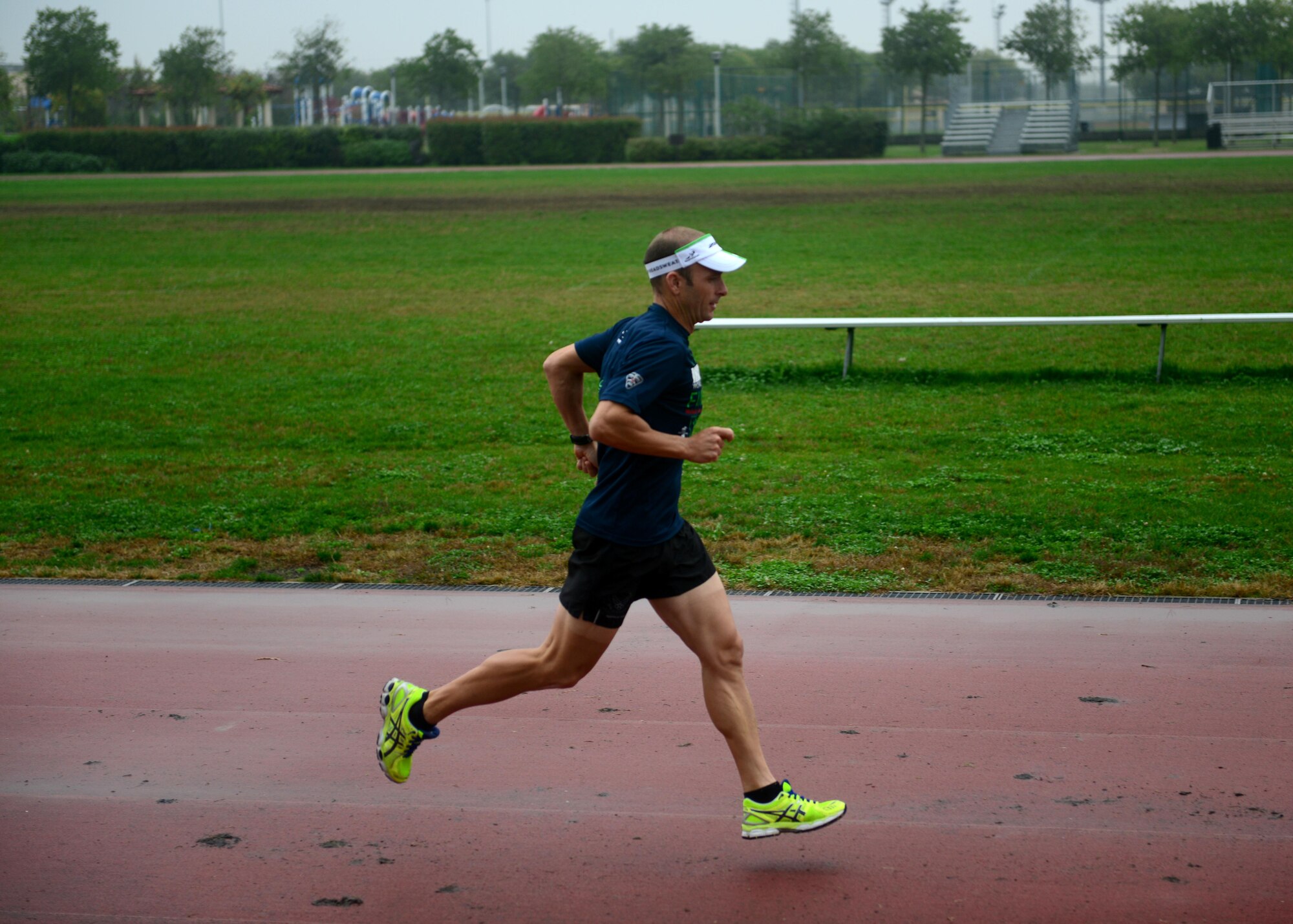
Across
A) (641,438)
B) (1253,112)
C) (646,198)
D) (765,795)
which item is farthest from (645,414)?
(1253,112)

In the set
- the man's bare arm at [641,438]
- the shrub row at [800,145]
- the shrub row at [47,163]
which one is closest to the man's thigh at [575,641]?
the man's bare arm at [641,438]

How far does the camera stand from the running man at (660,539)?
387 cm

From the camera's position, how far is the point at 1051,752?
15.4ft

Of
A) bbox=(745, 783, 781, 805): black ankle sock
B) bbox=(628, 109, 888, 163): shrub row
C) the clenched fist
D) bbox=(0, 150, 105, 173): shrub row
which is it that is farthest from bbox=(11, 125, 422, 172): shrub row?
bbox=(745, 783, 781, 805): black ankle sock

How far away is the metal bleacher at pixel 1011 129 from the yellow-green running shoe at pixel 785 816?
58.2 m

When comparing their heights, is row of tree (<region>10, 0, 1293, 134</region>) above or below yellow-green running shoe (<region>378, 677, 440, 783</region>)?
above

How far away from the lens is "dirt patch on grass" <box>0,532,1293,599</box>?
6.88 metres

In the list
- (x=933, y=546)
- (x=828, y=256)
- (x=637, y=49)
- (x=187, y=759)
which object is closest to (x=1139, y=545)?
(x=933, y=546)

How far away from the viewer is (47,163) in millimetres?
60094

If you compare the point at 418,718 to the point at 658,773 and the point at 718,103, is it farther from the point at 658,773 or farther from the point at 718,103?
the point at 718,103

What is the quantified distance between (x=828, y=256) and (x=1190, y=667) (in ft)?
58.5

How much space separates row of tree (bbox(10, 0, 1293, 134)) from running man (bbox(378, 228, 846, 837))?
6428 centimetres

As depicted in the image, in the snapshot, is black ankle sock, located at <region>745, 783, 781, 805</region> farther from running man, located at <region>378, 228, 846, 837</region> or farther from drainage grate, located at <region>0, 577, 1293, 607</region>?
drainage grate, located at <region>0, 577, 1293, 607</region>

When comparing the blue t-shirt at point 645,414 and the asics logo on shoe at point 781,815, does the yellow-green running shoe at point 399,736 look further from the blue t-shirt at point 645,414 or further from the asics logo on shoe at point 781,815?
the asics logo on shoe at point 781,815
